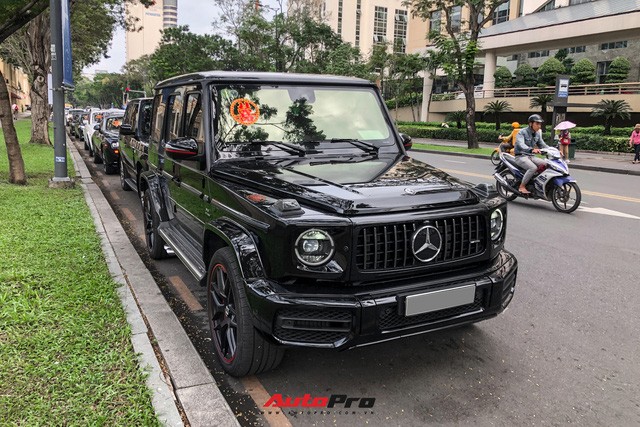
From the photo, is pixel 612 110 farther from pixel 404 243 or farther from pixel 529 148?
pixel 404 243

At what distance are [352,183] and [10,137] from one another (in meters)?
8.62

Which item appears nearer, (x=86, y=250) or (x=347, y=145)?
(x=347, y=145)

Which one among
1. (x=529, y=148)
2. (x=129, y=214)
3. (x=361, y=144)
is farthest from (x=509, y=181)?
(x=129, y=214)

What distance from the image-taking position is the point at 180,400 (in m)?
3.05

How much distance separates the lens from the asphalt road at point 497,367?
10.0 ft

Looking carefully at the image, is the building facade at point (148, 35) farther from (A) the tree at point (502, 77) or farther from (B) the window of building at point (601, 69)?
(B) the window of building at point (601, 69)

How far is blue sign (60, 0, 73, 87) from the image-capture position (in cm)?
929

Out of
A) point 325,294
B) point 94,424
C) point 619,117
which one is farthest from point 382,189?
point 619,117

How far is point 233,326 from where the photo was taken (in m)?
3.35

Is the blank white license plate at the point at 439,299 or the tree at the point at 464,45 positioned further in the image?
the tree at the point at 464,45

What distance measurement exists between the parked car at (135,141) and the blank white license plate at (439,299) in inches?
174

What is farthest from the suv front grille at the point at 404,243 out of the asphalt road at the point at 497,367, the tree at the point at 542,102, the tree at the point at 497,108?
the tree at the point at 497,108

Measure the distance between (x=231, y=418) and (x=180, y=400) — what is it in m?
0.36

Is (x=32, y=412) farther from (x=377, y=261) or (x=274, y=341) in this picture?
(x=377, y=261)
